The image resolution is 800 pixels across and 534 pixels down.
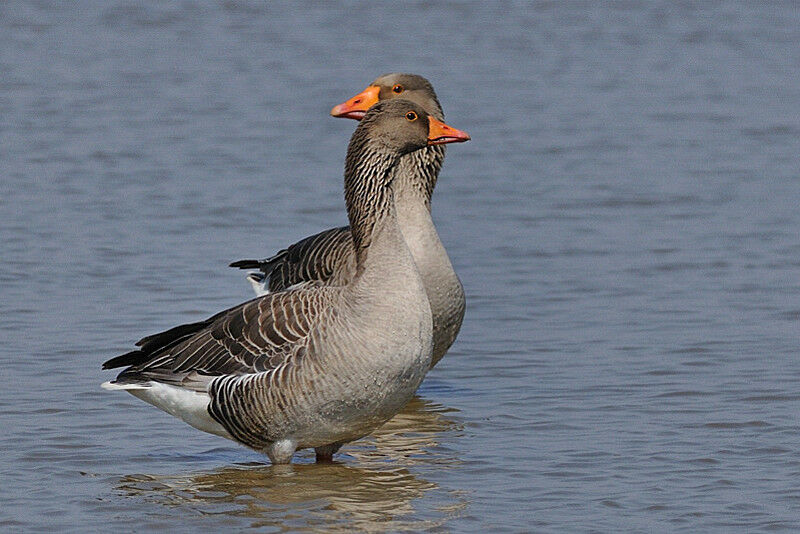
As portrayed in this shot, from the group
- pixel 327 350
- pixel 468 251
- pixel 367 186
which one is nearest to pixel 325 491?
pixel 327 350

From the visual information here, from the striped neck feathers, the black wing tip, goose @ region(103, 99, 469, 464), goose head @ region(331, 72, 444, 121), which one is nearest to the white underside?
goose @ region(103, 99, 469, 464)

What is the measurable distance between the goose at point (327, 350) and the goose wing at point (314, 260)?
1.08m

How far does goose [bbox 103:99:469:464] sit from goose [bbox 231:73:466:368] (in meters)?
1.05

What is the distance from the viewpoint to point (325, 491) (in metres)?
7.29

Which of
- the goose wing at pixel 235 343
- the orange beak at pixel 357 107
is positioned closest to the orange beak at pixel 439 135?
the goose wing at pixel 235 343

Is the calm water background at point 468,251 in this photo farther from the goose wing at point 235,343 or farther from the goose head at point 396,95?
the goose head at point 396,95

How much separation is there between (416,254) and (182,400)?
2091mm

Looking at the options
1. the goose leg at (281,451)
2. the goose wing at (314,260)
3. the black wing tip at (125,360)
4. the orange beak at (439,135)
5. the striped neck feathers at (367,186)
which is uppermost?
the orange beak at (439,135)

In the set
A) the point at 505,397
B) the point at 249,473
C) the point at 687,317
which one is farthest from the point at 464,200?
the point at 249,473

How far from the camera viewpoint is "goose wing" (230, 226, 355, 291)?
873 centimetres

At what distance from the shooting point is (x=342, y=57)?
2059cm

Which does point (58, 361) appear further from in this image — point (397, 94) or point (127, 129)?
point (127, 129)

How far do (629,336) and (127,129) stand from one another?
8.26m

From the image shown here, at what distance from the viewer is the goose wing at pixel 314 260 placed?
8727mm
